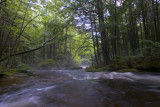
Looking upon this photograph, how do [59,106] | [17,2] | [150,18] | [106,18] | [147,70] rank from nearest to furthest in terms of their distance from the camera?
[59,106] < [17,2] < [147,70] < [150,18] < [106,18]

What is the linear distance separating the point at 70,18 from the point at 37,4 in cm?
389

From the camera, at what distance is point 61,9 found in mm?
10031

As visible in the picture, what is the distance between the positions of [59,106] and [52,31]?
936 cm

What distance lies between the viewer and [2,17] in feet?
22.0

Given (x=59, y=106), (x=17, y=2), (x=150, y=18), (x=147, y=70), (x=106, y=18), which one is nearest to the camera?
(x=59, y=106)

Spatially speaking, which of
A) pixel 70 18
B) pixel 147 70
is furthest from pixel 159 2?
pixel 70 18

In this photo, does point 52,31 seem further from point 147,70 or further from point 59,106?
point 147,70

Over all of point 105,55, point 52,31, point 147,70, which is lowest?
point 147,70

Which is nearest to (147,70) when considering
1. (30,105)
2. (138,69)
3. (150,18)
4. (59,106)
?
(138,69)

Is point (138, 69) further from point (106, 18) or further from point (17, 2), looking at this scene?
point (17, 2)

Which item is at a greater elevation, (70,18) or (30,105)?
(70,18)

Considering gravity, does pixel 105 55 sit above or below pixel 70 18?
below

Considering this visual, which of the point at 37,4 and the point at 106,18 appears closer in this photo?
the point at 37,4

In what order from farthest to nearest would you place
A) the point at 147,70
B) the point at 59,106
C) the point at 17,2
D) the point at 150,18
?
the point at 150,18 < the point at 147,70 < the point at 17,2 < the point at 59,106
